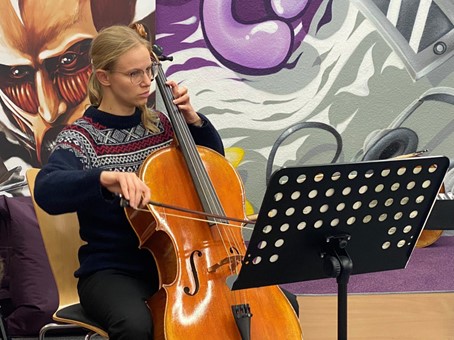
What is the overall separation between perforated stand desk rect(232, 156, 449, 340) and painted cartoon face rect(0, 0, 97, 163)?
1.63 m

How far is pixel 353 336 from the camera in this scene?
2.10 meters

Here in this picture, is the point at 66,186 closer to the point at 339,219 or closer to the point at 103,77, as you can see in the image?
the point at 103,77

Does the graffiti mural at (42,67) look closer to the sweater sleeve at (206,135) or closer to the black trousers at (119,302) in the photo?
the sweater sleeve at (206,135)

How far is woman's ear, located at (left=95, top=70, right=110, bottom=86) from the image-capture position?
1799 millimetres

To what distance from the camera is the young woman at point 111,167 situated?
5.36 feet

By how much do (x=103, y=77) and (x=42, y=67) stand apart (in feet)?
3.46

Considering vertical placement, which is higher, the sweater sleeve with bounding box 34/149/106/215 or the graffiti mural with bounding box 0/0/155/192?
the graffiti mural with bounding box 0/0/155/192

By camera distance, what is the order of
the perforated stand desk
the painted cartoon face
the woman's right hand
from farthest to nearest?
the painted cartoon face < the woman's right hand < the perforated stand desk

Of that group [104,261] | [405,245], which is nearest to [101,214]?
[104,261]

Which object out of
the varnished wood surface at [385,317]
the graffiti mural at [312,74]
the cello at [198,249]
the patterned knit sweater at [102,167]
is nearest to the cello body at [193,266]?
the cello at [198,249]

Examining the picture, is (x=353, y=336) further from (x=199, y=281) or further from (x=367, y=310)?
(x=199, y=281)

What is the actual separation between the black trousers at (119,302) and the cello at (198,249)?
0.04 m

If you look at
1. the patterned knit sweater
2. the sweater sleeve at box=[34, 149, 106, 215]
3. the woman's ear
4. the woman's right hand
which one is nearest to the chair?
the patterned knit sweater

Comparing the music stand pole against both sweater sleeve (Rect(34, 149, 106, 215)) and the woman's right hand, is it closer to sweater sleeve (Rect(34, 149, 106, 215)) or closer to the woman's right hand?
the woman's right hand
